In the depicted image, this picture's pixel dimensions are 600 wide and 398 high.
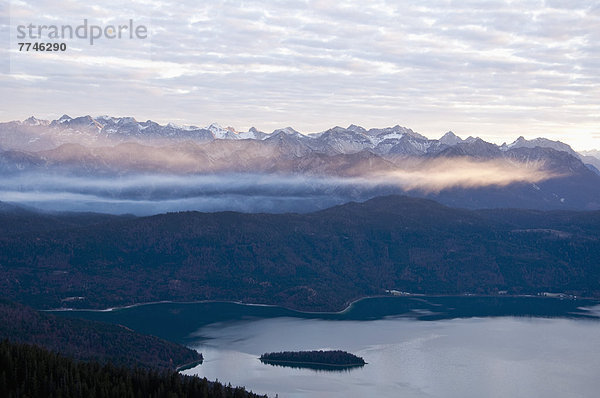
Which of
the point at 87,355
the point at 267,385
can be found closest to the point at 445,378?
the point at 267,385

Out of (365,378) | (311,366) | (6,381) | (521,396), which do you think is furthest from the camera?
(311,366)

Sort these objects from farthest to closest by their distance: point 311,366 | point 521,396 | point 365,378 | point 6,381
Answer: point 311,366 < point 365,378 < point 521,396 < point 6,381

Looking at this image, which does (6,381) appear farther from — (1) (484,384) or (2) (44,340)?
(1) (484,384)

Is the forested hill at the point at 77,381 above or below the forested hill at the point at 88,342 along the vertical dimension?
above

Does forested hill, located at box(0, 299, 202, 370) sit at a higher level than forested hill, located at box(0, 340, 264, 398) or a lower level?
lower

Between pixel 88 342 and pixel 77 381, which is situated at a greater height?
pixel 77 381

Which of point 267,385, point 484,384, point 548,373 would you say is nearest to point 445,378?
point 484,384

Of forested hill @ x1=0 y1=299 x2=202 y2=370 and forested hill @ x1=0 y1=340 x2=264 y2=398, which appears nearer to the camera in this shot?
forested hill @ x1=0 y1=340 x2=264 y2=398

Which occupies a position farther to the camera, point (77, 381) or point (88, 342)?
point (88, 342)

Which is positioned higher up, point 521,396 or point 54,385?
point 54,385

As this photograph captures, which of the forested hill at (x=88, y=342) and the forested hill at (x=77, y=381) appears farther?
the forested hill at (x=88, y=342)

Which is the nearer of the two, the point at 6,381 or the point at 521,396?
the point at 6,381
